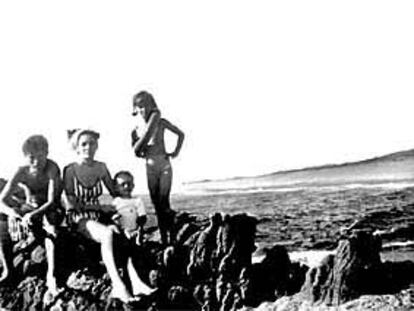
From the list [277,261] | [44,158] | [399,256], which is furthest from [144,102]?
[399,256]

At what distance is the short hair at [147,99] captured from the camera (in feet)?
9.86

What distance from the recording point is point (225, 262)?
9.40ft

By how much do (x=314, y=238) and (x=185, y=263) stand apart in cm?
48

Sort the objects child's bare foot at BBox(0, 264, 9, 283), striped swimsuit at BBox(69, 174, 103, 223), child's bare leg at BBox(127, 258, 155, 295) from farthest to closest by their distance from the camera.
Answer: child's bare foot at BBox(0, 264, 9, 283)
striped swimsuit at BBox(69, 174, 103, 223)
child's bare leg at BBox(127, 258, 155, 295)

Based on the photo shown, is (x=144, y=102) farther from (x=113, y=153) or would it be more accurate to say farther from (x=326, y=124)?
(x=326, y=124)

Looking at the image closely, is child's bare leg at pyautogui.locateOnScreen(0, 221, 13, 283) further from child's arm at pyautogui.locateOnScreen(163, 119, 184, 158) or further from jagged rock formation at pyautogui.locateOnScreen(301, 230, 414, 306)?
jagged rock formation at pyautogui.locateOnScreen(301, 230, 414, 306)

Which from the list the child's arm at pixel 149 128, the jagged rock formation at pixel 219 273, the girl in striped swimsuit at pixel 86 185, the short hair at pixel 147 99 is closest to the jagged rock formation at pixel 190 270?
the jagged rock formation at pixel 219 273

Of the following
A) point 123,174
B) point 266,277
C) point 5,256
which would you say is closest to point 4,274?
point 5,256

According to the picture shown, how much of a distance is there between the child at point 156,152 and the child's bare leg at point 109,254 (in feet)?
0.65

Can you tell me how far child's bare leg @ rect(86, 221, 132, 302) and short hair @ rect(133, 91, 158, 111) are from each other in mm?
477

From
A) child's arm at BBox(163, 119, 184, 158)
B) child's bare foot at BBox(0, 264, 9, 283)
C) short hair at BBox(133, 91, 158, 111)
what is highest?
short hair at BBox(133, 91, 158, 111)

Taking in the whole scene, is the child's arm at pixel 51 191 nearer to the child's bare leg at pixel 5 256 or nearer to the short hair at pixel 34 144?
the short hair at pixel 34 144

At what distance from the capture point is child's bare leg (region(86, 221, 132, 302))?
2.96 meters

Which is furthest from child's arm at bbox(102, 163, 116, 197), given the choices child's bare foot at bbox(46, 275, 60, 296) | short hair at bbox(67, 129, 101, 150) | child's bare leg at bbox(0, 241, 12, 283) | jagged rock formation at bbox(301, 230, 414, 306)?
jagged rock formation at bbox(301, 230, 414, 306)
